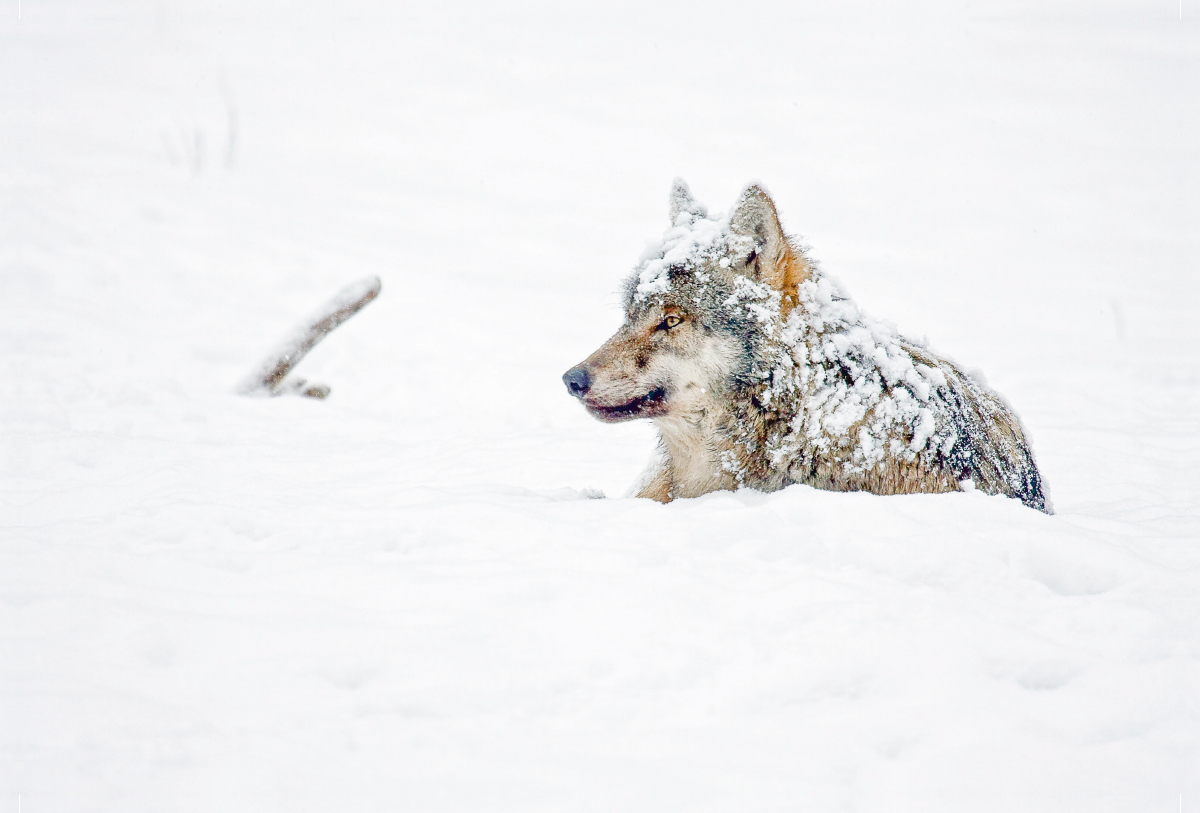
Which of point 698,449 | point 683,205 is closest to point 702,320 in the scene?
point 698,449

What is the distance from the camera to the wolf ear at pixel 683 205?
13.6 feet

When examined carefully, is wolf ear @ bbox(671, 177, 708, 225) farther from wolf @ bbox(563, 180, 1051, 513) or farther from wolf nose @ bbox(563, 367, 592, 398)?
wolf nose @ bbox(563, 367, 592, 398)

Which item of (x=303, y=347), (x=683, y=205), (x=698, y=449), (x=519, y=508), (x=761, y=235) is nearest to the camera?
(x=519, y=508)

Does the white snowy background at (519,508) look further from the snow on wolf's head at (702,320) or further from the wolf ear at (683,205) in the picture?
the wolf ear at (683,205)

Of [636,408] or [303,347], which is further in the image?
[303,347]

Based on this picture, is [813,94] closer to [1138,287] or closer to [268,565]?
[1138,287]

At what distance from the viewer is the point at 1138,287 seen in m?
13.3

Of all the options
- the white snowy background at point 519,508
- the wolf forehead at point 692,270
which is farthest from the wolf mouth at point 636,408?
the white snowy background at point 519,508

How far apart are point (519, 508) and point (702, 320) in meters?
1.20

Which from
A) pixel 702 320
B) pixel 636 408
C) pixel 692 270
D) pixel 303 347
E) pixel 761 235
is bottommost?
pixel 303 347

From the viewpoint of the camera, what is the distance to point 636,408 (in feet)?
12.5

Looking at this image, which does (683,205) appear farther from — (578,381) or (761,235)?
(578,381)

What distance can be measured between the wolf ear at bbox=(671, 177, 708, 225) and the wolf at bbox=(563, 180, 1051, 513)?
21 centimetres

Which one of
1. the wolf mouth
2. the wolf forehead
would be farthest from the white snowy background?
the wolf forehead
